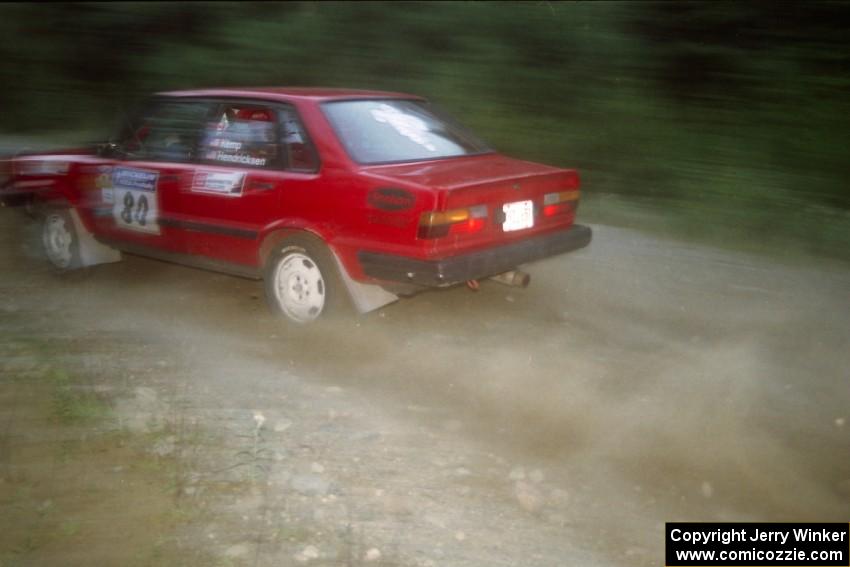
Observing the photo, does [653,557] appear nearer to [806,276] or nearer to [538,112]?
[806,276]

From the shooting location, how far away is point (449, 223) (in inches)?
205

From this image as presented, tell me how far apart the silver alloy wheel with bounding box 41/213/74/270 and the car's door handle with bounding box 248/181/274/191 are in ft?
6.66

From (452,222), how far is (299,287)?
124 cm

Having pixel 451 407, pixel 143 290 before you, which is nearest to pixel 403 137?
pixel 451 407

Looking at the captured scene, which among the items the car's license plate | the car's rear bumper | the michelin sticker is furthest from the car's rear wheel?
the car's license plate

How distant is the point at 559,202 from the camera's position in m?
6.01

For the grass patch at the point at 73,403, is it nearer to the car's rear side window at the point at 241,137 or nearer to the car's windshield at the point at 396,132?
the car's rear side window at the point at 241,137

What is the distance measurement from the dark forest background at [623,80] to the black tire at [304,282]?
2.66 m

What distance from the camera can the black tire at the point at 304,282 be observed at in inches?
223

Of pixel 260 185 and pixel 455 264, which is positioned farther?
pixel 260 185

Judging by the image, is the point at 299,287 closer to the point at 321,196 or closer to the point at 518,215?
the point at 321,196

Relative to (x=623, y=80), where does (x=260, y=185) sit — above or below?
below

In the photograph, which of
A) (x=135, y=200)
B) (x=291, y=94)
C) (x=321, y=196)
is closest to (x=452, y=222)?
(x=321, y=196)

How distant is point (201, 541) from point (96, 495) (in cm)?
59
